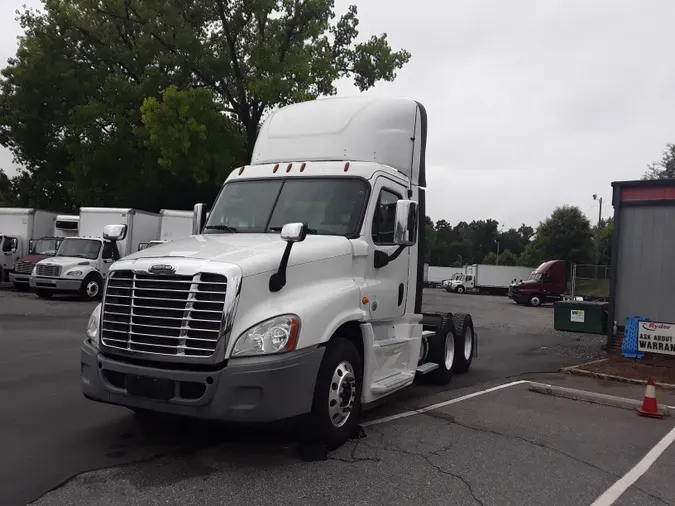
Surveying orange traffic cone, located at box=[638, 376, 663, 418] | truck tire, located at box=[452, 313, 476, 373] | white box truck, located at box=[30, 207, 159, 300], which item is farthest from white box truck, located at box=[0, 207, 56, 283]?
orange traffic cone, located at box=[638, 376, 663, 418]

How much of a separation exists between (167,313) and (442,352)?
5.04m

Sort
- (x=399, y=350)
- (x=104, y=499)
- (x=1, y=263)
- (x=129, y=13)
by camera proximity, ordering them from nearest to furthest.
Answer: (x=104, y=499) < (x=399, y=350) < (x=1, y=263) < (x=129, y=13)

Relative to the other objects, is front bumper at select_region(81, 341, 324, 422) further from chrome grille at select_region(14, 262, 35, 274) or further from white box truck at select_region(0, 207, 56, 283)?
white box truck at select_region(0, 207, 56, 283)

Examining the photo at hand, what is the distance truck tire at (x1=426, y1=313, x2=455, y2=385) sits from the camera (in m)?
8.88

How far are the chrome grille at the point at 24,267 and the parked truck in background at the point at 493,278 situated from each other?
1390 inches

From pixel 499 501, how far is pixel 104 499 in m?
2.82

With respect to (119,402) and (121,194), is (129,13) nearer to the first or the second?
(121,194)

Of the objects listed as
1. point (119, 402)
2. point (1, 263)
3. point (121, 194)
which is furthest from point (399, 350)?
point (121, 194)

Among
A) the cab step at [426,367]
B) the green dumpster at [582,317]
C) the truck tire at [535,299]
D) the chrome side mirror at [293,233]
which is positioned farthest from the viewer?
the truck tire at [535,299]

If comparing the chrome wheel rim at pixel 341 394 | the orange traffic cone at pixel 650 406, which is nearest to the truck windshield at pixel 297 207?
the chrome wheel rim at pixel 341 394

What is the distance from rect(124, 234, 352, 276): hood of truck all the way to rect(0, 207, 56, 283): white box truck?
2140 centimetres

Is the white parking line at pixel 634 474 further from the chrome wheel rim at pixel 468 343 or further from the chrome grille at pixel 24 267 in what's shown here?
the chrome grille at pixel 24 267

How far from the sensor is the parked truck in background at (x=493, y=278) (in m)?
49.2

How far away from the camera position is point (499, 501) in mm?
4562
